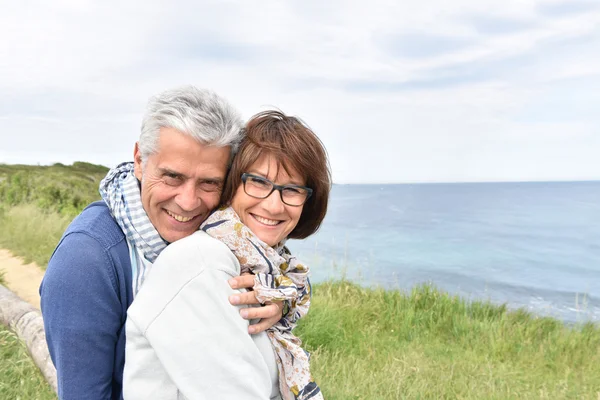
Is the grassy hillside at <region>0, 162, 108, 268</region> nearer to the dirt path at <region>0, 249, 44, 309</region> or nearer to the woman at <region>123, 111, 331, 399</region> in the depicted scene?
the dirt path at <region>0, 249, 44, 309</region>

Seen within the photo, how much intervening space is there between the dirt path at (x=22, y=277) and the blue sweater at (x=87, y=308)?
17.6 ft

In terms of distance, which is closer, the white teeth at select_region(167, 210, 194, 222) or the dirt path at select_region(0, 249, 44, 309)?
the white teeth at select_region(167, 210, 194, 222)

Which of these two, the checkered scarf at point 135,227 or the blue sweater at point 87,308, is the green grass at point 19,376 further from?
the checkered scarf at point 135,227

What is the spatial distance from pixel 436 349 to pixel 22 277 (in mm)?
6692

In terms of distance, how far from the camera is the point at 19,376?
390 cm

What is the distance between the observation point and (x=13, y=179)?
16125 millimetres

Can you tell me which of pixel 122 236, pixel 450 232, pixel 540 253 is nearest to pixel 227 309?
pixel 122 236

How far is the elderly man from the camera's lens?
1600 millimetres

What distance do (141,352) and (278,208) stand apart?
77 cm

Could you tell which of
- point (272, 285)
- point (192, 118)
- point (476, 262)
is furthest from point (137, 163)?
point (476, 262)

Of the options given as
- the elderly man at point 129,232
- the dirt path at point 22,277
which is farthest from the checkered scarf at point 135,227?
the dirt path at point 22,277

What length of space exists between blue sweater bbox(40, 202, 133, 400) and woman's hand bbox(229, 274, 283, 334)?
0.49m

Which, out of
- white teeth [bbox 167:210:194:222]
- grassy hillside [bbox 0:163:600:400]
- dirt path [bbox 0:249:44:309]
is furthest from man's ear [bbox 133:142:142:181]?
dirt path [bbox 0:249:44:309]

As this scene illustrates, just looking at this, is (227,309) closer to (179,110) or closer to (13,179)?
(179,110)
